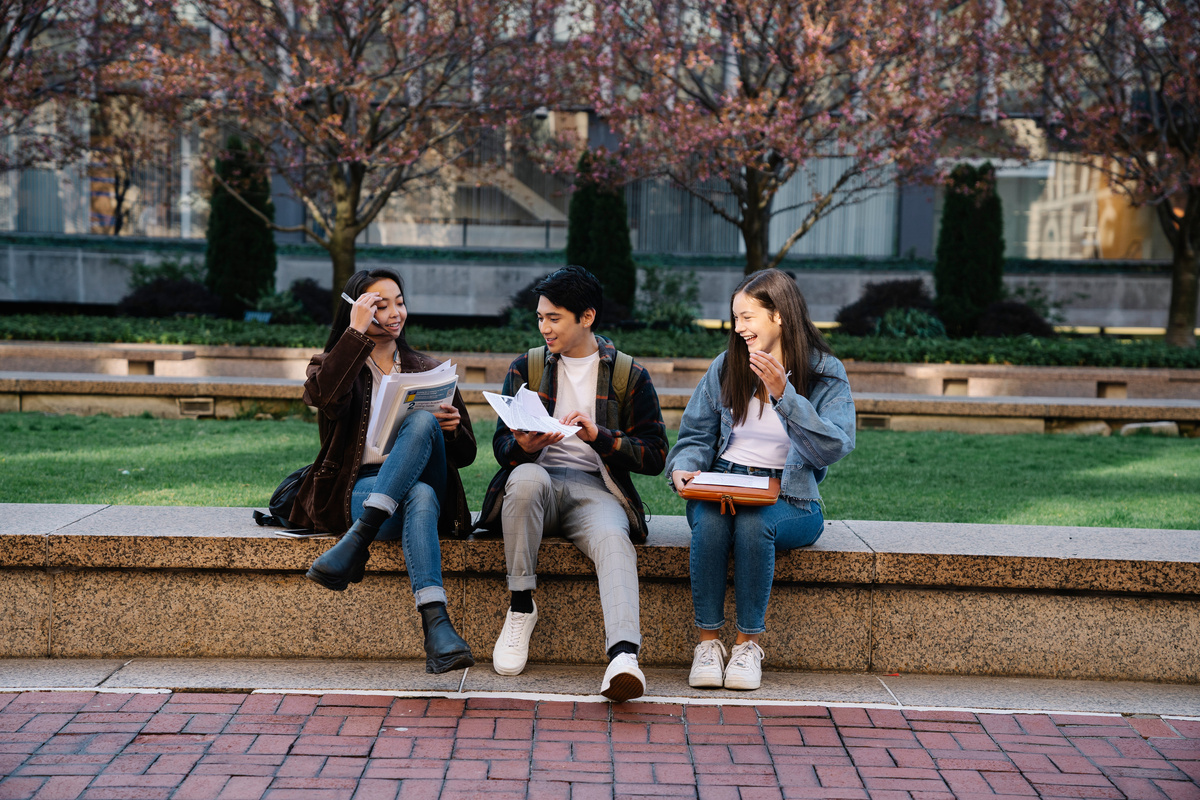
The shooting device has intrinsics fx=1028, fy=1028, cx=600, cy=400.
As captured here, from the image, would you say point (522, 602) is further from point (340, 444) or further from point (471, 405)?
point (471, 405)

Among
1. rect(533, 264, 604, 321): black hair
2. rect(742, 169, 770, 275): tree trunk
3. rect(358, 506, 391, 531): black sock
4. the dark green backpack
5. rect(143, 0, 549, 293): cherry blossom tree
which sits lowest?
rect(358, 506, 391, 531): black sock

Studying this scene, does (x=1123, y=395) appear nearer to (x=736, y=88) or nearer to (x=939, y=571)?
(x=736, y=88)

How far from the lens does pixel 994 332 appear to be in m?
16.7

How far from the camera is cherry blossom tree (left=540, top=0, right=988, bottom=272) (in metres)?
13.1

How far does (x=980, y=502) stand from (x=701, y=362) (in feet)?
21.5

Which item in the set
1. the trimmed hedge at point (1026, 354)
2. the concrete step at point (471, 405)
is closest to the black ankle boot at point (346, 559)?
the concrete step at point (471, 405)

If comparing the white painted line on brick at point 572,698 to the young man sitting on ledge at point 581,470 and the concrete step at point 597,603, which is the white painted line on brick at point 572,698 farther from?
the concrete step at point 597,603

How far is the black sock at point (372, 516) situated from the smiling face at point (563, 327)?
37.0 inches

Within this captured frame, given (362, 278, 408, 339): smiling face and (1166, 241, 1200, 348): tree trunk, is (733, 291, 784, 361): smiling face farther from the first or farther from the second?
(1166, 241, 1200, 348): tree trunk

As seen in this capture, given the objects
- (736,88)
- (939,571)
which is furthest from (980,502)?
(736,88)

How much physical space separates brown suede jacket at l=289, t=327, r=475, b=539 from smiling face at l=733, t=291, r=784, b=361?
128 cm

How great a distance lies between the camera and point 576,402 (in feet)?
14.0

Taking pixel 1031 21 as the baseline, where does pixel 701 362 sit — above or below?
below

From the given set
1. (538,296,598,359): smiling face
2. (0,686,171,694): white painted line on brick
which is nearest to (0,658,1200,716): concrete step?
(0,686,171,694): white painted line on brick
